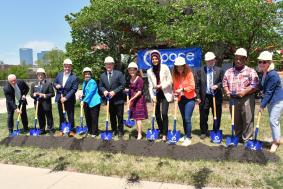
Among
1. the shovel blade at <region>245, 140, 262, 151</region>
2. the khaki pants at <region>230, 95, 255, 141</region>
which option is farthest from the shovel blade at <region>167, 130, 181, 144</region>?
the shovel blade at <region>245, 140, 262, 151</region>

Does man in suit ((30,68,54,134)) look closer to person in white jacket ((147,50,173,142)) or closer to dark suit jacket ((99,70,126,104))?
dark suit jacket ((99,70,126,104))

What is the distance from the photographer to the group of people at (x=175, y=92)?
244 inches

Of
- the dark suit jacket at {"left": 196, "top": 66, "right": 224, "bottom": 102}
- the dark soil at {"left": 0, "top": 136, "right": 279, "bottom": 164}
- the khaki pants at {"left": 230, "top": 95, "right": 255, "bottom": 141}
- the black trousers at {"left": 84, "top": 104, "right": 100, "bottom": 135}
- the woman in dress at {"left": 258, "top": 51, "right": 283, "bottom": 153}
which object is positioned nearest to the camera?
the dark soil at {"left": 0, "top": 136, "right": 279, "bottom": 164}

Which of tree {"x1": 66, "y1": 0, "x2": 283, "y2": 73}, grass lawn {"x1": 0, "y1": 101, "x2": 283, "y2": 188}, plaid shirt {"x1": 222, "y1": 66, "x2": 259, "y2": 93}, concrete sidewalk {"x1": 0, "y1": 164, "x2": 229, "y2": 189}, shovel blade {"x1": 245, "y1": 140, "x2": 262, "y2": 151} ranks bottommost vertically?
concrete sidewalk {"x1": 0, "y1": 164, "x2": 229, "y2": 189}

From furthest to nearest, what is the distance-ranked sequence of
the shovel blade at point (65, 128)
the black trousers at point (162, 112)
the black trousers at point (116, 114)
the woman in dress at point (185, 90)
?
the shovel blade at point (65, 128)
the black trousers at point (116, 114)
the black trousers at point (162, 112)
the woman in dress at point (185, 90)

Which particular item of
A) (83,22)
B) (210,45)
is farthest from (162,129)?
(83,22)

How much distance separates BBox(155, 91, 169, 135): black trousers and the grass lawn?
1.12 metres

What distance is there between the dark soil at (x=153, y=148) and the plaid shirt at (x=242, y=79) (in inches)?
47.2

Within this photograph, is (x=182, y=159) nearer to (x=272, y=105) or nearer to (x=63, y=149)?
(x=272, y=105)

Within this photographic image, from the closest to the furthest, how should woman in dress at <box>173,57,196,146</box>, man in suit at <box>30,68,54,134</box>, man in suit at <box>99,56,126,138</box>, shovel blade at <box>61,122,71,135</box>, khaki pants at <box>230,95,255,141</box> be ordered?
khaki pants at <box>230,95,255,141</box> → woman in dress at <box>173,57,196,146</box> → man in suit at <box>99,56,126,138</box> → shovel blade at <box>61,122,71,135</box> → man in suit at <box>30,68,54,134</box>

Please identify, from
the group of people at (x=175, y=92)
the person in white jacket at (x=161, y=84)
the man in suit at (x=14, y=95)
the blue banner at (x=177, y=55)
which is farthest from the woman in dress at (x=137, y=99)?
the blue banner at (x=177, y=55)

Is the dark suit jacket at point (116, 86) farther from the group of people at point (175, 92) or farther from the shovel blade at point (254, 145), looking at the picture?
the shovel blade at point (254, 145)

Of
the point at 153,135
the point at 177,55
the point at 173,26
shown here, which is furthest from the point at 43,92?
the point at 173,26

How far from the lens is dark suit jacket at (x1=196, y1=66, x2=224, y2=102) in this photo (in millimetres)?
6994
